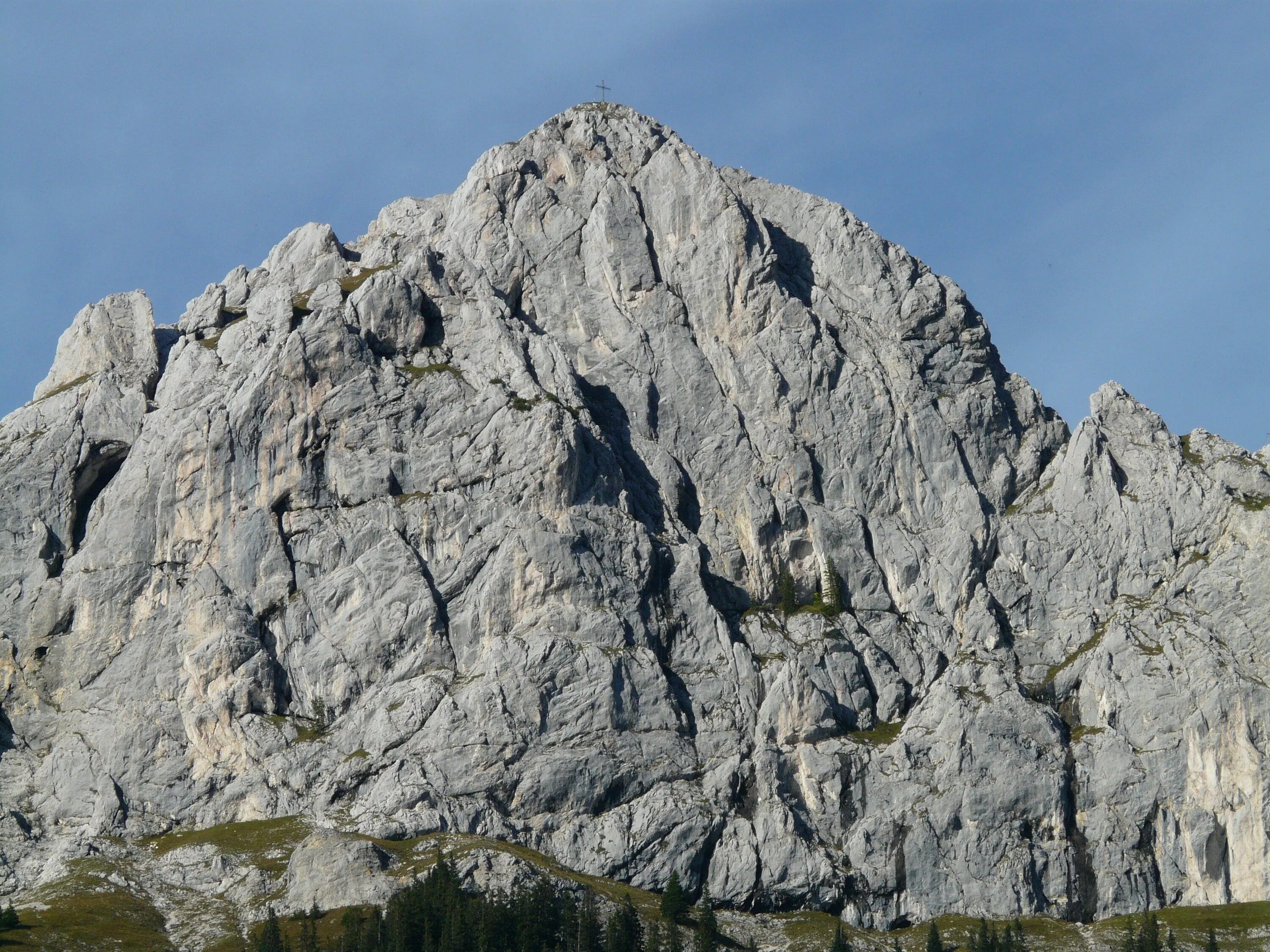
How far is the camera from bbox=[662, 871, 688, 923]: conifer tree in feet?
589

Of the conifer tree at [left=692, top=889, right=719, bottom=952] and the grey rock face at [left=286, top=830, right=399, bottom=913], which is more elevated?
the grey rock face at [left=286, top=830, right=399, bottom=913]

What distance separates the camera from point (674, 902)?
593ft

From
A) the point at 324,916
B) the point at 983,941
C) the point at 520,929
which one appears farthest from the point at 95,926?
the point at 983,941

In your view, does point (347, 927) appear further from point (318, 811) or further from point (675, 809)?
point (675, 809)

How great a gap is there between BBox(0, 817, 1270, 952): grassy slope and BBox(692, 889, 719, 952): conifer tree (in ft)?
11.9

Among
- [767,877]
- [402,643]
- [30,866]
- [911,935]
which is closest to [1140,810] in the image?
[911,935]

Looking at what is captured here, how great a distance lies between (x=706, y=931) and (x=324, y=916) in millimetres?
38420

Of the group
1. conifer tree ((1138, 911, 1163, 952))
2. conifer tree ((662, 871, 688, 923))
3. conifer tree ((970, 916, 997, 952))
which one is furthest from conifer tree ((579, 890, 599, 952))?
conifer tree ((1138, 911, 1163, 952))

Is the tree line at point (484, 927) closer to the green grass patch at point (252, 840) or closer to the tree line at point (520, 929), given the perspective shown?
the tree line at point (520, 929)

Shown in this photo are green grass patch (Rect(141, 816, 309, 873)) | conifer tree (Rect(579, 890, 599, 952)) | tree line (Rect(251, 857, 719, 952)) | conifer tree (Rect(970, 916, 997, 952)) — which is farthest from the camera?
green grass patch (Rect(141, 816, 309, 873))

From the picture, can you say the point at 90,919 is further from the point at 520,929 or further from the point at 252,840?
the point at 520,929

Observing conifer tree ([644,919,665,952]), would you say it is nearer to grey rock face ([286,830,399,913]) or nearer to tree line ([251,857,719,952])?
tree line ([251,857,719,952])

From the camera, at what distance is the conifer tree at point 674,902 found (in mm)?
179625

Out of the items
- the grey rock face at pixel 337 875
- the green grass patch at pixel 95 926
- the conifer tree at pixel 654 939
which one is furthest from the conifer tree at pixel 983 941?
the green grass patch at pixel 95 926
